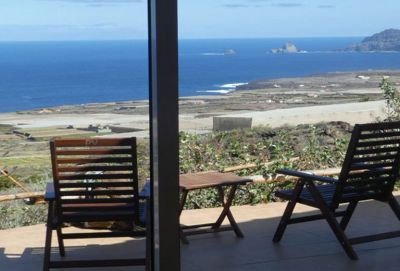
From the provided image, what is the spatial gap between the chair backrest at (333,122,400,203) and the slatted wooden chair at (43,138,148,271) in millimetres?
1189


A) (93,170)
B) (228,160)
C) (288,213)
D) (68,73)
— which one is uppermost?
(93,170)

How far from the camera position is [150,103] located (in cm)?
282

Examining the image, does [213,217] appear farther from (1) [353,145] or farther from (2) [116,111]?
(2) [116,111]

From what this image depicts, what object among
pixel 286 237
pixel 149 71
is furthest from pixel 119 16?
pixel 286 237

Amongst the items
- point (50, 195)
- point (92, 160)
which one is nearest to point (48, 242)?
point (50, 195)

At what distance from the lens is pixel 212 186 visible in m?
4.26

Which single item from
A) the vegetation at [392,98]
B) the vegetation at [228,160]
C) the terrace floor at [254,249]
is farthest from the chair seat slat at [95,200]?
the vegetation at [392,98]

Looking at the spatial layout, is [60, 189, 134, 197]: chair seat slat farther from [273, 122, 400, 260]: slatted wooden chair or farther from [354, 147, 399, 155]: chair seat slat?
[354, 147, 399, 155]: chair seat slat

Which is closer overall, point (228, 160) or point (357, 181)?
point (357, 181)

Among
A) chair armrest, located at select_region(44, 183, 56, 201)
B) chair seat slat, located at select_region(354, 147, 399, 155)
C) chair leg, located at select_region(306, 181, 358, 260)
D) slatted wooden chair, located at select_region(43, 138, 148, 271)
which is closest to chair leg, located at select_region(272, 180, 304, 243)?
chair leg, located at select_region(306, 181, 358, 260)

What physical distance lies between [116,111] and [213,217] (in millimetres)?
3349

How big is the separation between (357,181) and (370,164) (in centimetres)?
13

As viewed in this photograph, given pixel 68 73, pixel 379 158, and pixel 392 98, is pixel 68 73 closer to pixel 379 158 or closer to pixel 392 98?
pixel 392 98

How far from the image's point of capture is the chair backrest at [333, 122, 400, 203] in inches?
160
